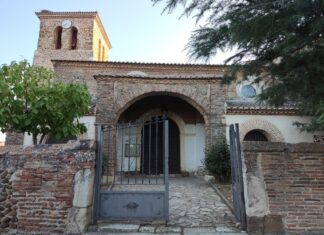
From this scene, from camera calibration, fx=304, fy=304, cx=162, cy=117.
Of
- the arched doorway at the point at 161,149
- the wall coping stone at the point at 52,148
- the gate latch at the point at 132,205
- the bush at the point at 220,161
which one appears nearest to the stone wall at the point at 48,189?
the wall coping stone at the point at 52,148

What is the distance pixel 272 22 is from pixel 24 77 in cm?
664

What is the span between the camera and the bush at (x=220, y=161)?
10688 millimetres

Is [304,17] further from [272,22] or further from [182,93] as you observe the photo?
[182,93]

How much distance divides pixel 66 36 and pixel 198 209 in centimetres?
1970

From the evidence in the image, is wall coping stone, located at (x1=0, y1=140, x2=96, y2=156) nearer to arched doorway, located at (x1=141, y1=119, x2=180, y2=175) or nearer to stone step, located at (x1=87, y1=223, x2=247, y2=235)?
stone step, located at (x1=87, y1=223, x2=247, y2=235)

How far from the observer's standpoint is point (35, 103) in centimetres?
787

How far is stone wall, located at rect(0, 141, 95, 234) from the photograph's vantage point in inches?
212

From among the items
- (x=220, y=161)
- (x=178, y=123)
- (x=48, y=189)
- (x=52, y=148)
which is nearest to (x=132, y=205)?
(x=48, y=189)

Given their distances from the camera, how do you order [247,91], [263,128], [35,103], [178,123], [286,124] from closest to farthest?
[35,103]
[263,128]
[286,124]
[178,123]
[247,91]

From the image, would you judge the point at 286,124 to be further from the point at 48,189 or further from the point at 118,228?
the point at 48,189

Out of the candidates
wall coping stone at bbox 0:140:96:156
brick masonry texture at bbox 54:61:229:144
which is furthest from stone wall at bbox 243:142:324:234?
brick masonry texture at bbox 54:61:229:144

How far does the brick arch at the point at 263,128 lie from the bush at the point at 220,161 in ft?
9.50

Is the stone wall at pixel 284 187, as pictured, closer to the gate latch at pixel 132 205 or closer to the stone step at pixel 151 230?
the stone step at pixel 151 230

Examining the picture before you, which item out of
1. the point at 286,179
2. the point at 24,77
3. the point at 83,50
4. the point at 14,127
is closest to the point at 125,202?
the point at 286,179
